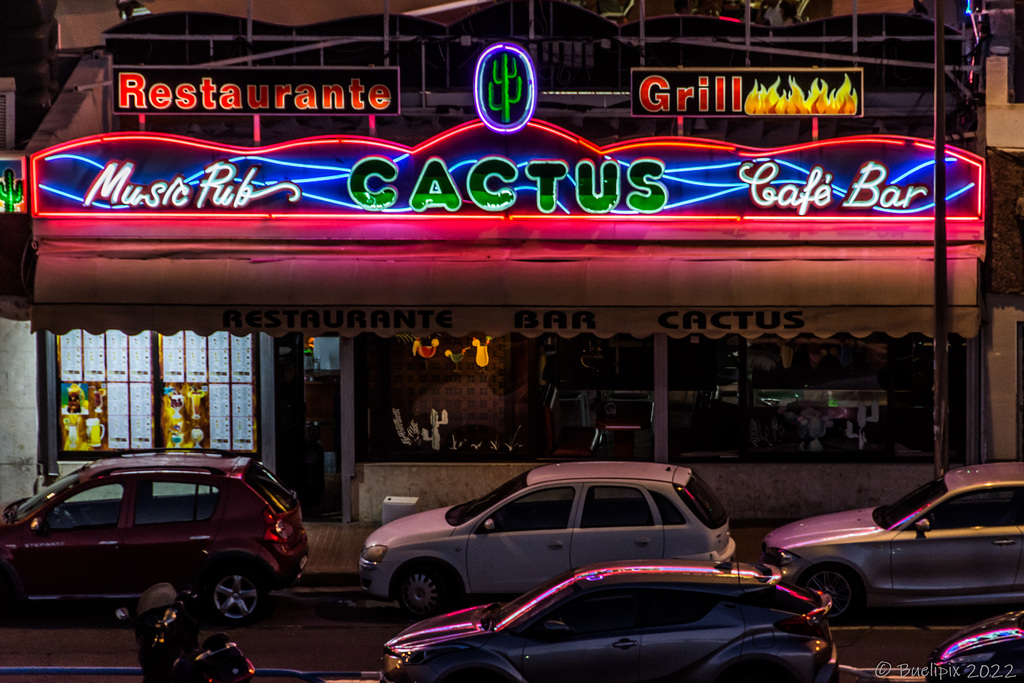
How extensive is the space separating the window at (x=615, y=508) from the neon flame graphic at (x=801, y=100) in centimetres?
641

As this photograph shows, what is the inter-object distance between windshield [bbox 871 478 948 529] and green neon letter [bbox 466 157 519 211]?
6387 millimetres

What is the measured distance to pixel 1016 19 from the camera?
51.1ft

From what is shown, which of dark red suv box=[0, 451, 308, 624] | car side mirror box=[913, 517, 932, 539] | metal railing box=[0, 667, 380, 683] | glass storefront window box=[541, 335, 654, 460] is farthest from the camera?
glass storefront window box=[541, 335, 654, 460]

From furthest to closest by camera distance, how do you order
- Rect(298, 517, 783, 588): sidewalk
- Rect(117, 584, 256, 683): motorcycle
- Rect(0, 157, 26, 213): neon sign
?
Rect(0, 157, 26, 213): neon sign < Rect(298, 517, 783, 588): sidewalk < Rect(117, 584, 256, 683): motorcycle

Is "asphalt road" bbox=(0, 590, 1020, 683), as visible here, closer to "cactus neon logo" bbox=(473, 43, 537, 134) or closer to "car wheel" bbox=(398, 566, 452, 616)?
"car wheel" bbox=(398, 566, 452, 616)

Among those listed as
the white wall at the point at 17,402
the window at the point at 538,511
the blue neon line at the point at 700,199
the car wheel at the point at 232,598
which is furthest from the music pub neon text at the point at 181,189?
the window at the point at 538,511

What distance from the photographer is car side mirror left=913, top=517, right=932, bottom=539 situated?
10.7 m

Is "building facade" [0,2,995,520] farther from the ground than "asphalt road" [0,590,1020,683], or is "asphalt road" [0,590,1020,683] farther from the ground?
"building facade" [0,2,995,520]

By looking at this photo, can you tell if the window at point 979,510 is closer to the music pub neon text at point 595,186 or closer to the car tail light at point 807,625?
the car tail light at point 807,625

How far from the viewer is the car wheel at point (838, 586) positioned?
427 inches

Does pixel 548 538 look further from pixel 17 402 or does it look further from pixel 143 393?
pixel 17 402

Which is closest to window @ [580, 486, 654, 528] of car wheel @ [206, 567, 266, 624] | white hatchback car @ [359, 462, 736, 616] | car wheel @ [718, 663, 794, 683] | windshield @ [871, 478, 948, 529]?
white hatchback car @ [359, 462, 736, 616]

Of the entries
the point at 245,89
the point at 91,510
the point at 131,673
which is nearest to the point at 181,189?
the point at 245,89

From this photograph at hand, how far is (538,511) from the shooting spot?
1117cm
